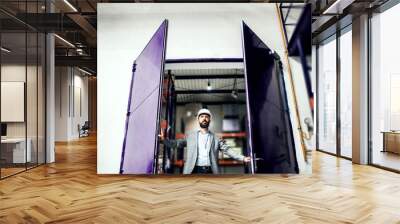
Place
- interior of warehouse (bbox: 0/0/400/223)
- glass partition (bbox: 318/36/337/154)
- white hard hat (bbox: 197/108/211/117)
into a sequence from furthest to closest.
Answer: glass partition (bbox: 318/36/337/154) → white hard hat (bbox: 197/108/211/117) → interior of warehouse (bbox: 0/0/400/223)

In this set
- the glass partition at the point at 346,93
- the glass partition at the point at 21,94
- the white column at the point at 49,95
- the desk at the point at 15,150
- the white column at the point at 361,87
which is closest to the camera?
the glass partition at the point at 21,94

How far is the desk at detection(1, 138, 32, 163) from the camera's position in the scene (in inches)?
249

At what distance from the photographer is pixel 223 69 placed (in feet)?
19.5

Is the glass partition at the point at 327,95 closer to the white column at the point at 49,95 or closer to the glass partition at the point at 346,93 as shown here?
the glass partition at the point at 346,93

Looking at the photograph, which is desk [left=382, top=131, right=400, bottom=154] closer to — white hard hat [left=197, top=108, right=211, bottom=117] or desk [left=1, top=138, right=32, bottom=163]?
white hard hat [left=197, top=108, right=211, bottom=117]

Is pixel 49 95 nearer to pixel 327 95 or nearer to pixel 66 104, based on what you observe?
pixel 327 95

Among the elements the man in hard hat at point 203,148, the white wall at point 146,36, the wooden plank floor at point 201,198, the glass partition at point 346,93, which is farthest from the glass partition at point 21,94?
the glass partition at point 346,93

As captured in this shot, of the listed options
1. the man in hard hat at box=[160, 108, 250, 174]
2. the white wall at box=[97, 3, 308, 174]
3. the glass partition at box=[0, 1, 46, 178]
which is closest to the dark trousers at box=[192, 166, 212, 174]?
the man in hard hat at box=[160, 108, 250, 174]

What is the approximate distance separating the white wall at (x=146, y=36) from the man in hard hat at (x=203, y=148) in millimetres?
965

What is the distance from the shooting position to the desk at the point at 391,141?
22.0ft

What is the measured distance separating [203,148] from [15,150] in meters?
3.57

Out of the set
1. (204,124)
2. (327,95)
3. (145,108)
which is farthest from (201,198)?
(327,95)

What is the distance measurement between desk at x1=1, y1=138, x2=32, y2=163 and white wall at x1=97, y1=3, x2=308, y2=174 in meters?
1.71

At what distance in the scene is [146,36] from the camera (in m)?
6.09
